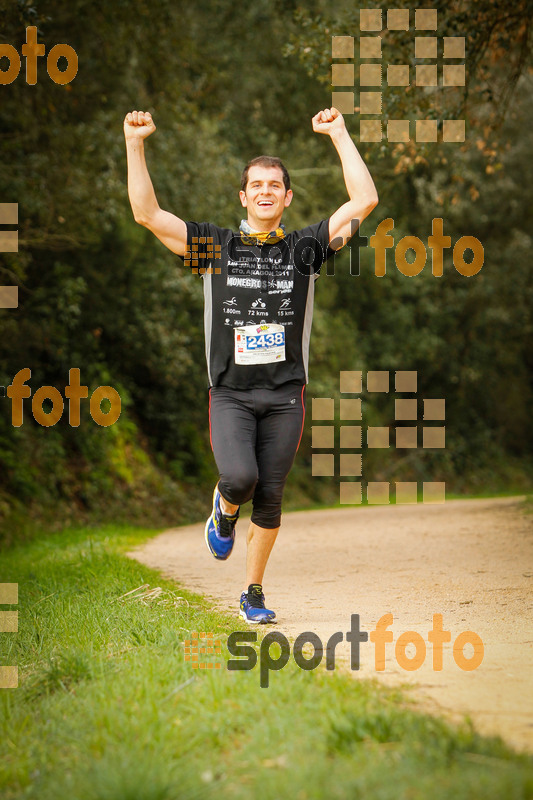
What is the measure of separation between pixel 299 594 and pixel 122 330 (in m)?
11.1

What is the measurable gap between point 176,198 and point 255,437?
1139 centimetres

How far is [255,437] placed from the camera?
4.94 m

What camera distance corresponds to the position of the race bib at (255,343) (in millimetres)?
4805

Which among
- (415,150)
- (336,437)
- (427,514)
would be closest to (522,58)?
(415,150)

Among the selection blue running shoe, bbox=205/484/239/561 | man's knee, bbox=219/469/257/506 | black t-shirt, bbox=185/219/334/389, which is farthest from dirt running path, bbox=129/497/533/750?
black t-shirt, bbox=185/219/334/389

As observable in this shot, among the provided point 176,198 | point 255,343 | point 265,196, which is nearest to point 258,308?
point 255,343

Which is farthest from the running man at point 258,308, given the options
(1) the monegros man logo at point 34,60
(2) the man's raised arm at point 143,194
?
(1) the monegros man logo at point 34,60

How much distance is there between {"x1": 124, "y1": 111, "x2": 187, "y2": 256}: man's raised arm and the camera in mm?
4699

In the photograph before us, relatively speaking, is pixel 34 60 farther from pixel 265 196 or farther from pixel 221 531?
pixel 221 531

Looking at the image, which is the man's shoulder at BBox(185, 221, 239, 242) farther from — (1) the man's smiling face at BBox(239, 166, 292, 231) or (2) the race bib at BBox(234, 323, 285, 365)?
(2) the race bib at BBox(234, 323, 285, 365)

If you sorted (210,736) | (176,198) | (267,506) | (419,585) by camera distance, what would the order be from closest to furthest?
(210,736) < (267,506) < (419,585) < (176,198)

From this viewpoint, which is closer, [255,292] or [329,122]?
[255,292]

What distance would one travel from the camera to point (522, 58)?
361 inches

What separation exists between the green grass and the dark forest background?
660 cm
